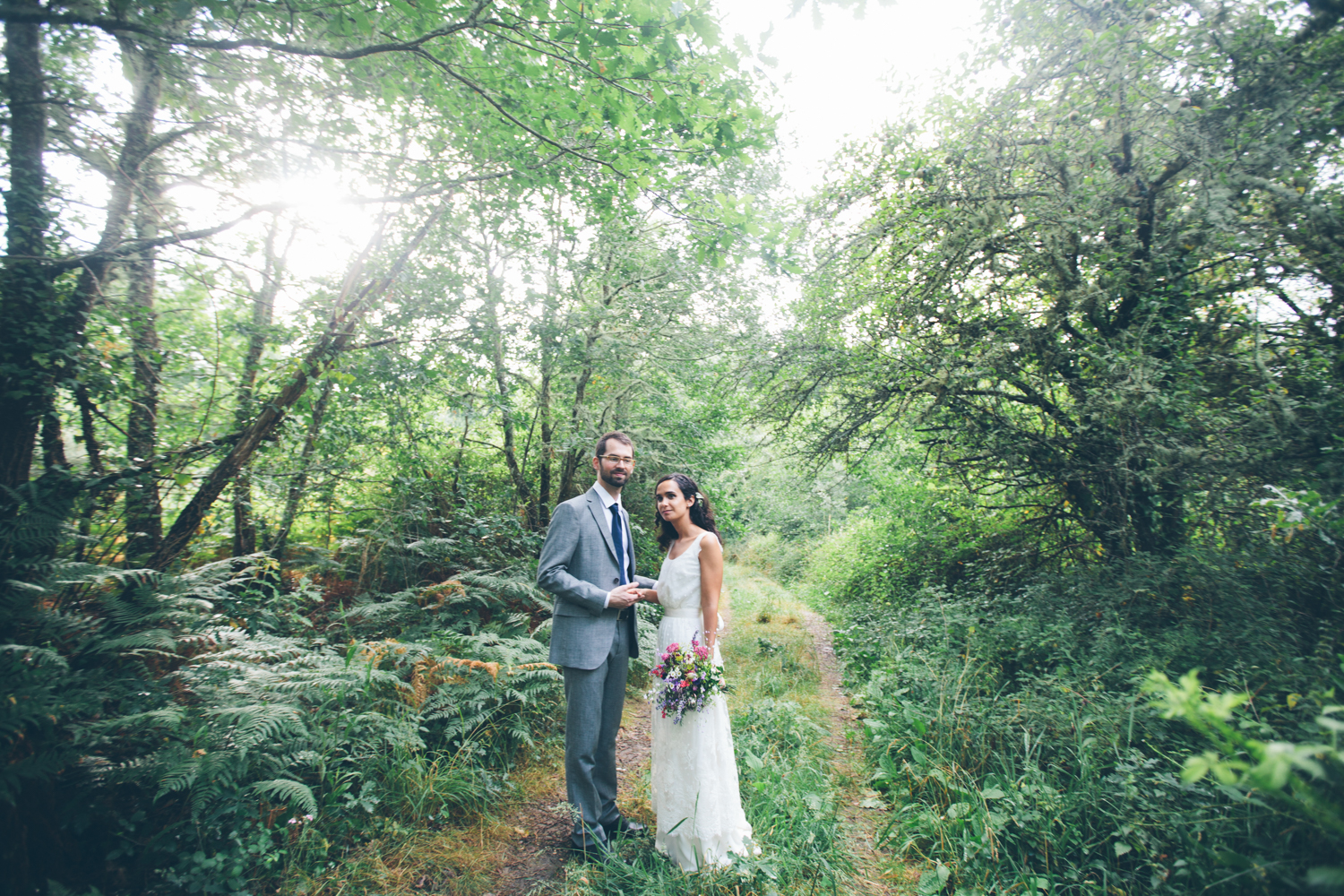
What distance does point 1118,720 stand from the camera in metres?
3.24

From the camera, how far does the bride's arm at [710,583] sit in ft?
10.2

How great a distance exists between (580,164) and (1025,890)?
5.98 meters

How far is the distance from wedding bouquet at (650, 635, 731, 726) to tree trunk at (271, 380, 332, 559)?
4.00 meters

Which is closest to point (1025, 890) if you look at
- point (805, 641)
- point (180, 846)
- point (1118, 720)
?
point (1118, 720)

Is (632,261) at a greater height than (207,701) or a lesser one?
greater

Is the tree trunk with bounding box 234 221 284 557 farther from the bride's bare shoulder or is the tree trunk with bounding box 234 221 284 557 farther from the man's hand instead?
the bride's bare shoulder

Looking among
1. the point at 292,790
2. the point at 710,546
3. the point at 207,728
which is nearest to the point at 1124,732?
the point at 710,546

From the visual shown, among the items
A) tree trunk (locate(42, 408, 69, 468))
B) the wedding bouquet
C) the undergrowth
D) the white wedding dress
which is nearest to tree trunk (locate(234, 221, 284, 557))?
tree trunk (locate(42, 408, 69, 468))

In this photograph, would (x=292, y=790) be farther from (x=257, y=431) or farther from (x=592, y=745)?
(x=257, y=431)

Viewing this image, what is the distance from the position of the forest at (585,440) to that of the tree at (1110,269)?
46 mm

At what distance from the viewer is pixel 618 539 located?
3418mm

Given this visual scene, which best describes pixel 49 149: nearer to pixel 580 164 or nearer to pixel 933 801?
pixel 580 164

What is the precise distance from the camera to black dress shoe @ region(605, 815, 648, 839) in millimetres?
3248

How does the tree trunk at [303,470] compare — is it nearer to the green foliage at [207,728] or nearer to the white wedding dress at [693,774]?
the green foliage at [207,728]
